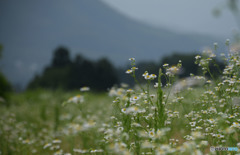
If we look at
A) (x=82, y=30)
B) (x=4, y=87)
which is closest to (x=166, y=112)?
(x=4, y=87)

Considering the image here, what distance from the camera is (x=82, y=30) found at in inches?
5182

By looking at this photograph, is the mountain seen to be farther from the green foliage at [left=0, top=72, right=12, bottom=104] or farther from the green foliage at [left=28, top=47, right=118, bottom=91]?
the green foliage at [left=0, top=72, right=12, bottom=104]

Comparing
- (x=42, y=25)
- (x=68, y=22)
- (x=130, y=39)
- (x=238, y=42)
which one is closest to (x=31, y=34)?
(x=42, y=25)

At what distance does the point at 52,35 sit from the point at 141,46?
5204cm

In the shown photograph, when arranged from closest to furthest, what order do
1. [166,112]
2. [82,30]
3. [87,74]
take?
1. [166,112]
2. [87,74]
3. [82,30]

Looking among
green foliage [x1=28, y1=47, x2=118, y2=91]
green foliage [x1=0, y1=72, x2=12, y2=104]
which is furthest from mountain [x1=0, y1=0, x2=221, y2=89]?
green foliage [x1=0, y1=72, x2=12, y2=104]

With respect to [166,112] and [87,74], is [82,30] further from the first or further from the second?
[166,112]

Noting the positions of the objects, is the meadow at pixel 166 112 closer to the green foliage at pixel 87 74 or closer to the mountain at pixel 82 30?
the green foliage at pixel 87 74

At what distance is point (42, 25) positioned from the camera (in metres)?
136

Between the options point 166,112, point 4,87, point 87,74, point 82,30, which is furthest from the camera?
point 82,30

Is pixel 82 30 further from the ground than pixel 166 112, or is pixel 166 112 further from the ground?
pixel 82 30

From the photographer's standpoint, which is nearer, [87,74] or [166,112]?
[166,112]

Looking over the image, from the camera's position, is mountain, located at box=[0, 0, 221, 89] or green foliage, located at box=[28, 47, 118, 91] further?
mountain, located at box=[0, 0, 221, 89]

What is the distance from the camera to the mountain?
407ft
